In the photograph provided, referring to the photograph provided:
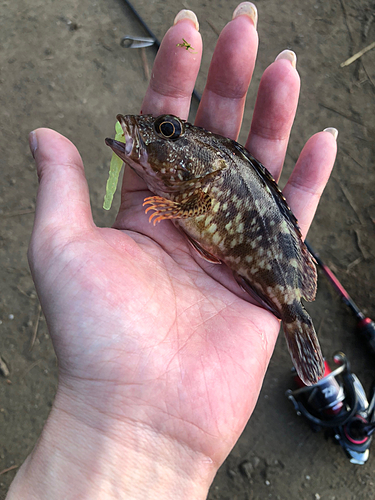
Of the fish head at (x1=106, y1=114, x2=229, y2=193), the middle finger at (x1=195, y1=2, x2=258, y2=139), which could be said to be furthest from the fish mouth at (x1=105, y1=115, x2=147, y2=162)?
the middle finger at (x1=195, y1=2, x2=258, y2=139)

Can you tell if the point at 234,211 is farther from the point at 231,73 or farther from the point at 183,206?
the point at 231,73

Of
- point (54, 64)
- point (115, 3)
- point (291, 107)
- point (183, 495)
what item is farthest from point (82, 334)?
point (115, 3)

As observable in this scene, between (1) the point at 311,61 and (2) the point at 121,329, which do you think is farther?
(1) the point at 311,61

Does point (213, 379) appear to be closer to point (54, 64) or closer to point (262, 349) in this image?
point (262, 349)

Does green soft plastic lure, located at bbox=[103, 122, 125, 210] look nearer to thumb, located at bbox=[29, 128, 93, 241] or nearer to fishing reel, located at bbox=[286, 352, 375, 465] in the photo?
thumb, located at bbox=[29, 128, 93, 241]

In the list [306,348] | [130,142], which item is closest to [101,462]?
[306,348]

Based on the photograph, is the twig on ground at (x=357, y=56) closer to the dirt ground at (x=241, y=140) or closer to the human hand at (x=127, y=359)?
the dirt ground at (x=241, y=140)
